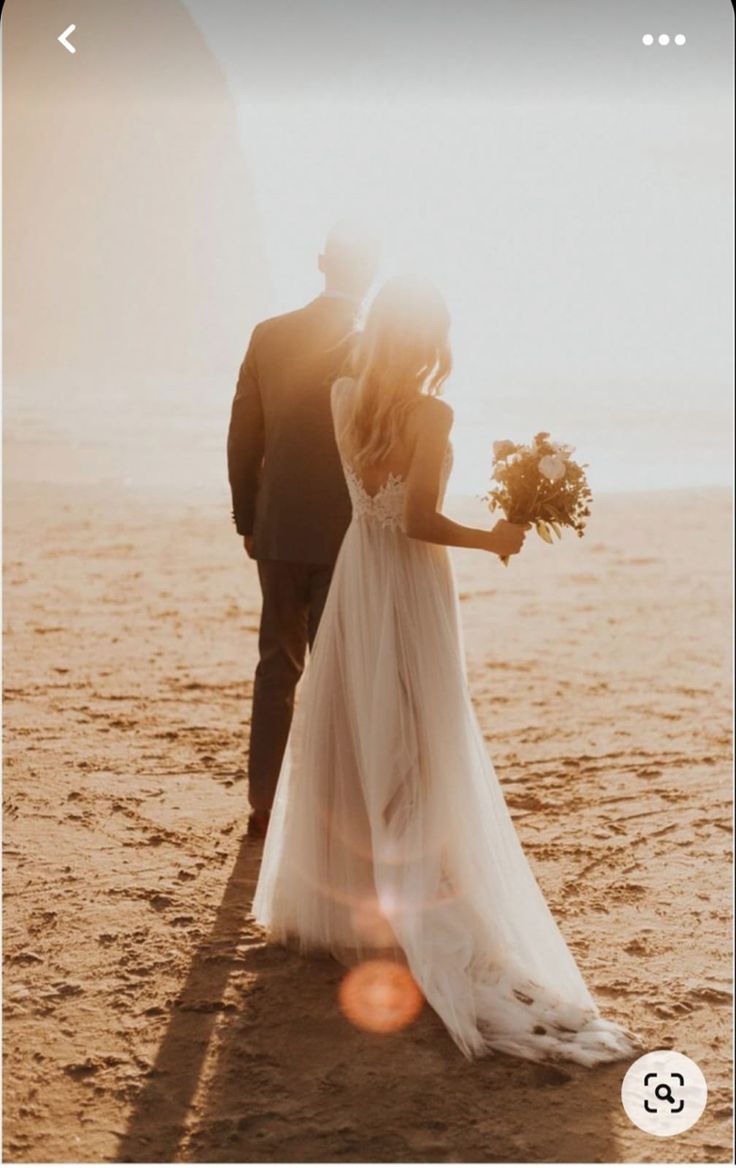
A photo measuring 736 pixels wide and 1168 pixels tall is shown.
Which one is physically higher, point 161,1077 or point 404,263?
point 404,263

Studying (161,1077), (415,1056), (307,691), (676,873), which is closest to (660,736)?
(676,873)

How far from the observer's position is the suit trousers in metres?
5.00

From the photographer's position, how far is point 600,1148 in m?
3.15

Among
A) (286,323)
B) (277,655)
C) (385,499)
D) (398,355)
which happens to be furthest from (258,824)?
(398,355)

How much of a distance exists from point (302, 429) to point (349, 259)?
0.70 metres

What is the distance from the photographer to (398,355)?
3.70 metres

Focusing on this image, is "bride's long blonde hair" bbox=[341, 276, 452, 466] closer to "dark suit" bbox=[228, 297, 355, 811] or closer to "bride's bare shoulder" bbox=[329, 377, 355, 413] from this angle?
"bride's bare shoulder" bbox=[329, 377, 355, 413]

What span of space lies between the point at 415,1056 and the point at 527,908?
0.61 metres

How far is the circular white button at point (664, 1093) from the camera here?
131 inches

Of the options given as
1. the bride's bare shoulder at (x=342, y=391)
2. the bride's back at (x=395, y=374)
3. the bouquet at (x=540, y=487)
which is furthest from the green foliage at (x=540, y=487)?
the bride's bare shoulder at (x=342, y=391)

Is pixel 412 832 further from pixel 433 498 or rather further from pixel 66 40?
pixel 66 40

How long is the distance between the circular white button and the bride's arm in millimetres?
1574

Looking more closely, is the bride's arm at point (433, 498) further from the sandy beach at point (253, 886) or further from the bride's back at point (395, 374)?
the sandy beach at point (253, 886)

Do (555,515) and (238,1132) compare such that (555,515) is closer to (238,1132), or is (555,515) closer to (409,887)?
(409,887)
